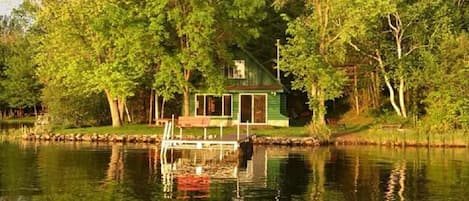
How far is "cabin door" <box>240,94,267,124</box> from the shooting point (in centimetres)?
4772

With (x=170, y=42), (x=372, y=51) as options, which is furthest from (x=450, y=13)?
(x=170, y=42)

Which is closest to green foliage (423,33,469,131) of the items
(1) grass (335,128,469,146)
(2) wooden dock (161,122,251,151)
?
(1) grass (335,128,469,146)

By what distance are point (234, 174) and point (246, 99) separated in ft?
74.4

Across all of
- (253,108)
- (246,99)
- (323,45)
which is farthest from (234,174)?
(246,99)

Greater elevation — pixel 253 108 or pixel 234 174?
pixel 253 108

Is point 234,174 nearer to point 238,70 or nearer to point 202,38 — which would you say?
point 202,38

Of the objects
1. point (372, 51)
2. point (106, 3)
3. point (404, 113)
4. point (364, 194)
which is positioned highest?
point (106, 3)

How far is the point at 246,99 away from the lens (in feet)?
158

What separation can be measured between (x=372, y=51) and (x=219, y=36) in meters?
9.67

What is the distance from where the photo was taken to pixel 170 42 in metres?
A: 45.2

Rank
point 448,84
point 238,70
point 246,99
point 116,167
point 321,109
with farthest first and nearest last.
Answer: point 238,70 < point 246,99 < point 321,109 < point 448,84 < point 116,167

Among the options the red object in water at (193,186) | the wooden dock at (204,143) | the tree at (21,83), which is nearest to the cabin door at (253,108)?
the wooden dock at (204,143)

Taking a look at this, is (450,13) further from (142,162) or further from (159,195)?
(159,195)

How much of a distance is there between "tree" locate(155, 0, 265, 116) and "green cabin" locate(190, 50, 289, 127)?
1859mm
